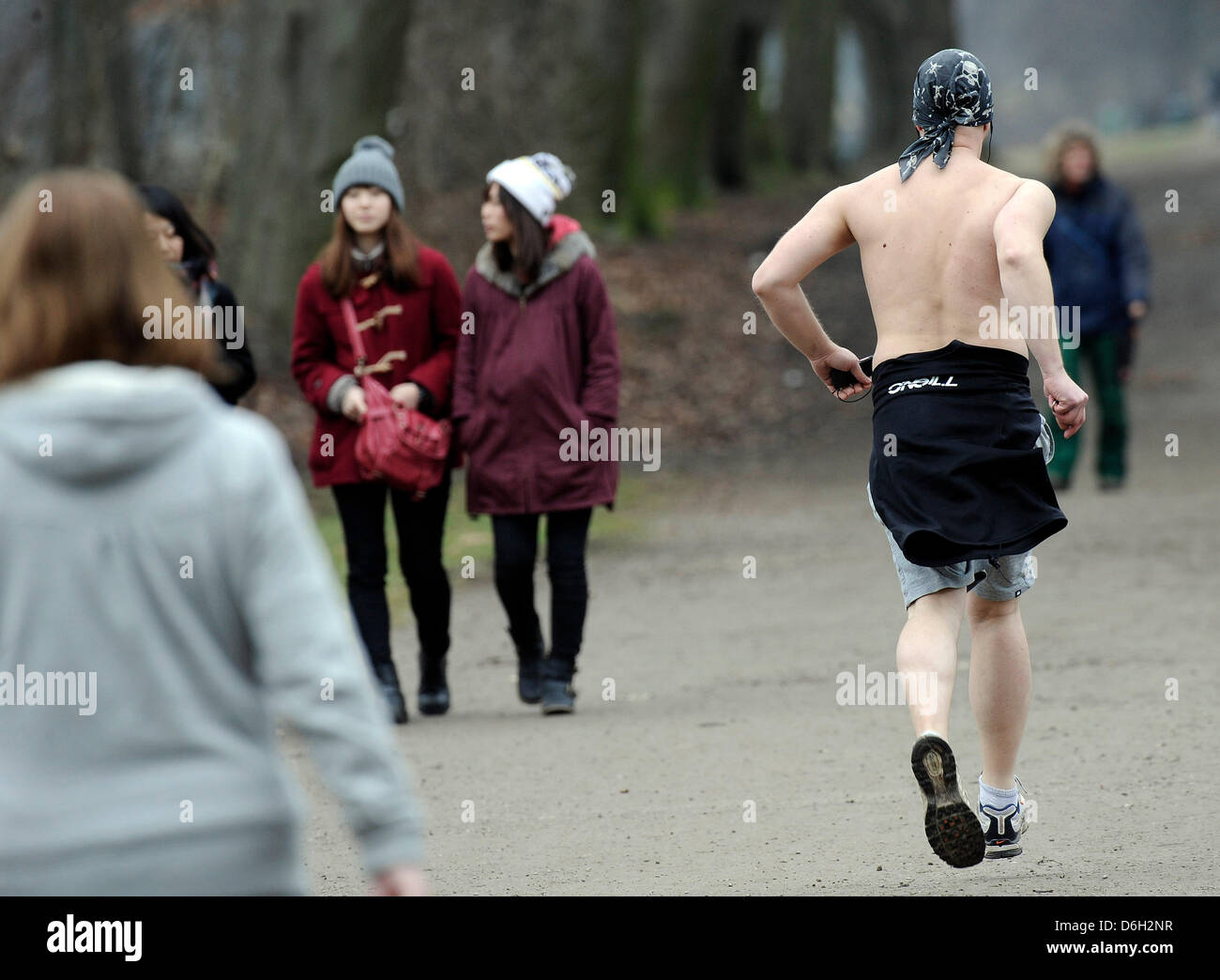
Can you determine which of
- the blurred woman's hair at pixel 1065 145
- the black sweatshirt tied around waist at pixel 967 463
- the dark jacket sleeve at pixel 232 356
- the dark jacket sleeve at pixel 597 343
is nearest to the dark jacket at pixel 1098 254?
the blurred woman's hair at pixel 1065 145

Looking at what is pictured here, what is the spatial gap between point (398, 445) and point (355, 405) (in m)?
0.24

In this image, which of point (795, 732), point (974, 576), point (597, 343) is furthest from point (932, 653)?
point (597, 343)

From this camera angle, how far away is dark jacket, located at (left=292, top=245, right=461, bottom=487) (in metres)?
7.58

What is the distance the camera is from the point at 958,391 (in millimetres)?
4992

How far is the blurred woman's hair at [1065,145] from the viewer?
1238cm

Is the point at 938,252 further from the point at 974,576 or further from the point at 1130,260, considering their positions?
the point at 1130,260

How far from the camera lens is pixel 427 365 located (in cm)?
775

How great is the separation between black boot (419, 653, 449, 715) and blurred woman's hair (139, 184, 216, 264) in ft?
6.15

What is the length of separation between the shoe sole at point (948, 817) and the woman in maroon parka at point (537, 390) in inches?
125

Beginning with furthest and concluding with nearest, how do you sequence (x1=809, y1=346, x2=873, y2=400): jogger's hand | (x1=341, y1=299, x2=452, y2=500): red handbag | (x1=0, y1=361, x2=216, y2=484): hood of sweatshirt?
(x1=341, y1=299, x2=452, y2=500): red handbag
(x1=809, y1=346, x2=873, y2=400): jogger's hand
(x1=0, y1=361, x2=216, y2=484): hood of sweatshirt

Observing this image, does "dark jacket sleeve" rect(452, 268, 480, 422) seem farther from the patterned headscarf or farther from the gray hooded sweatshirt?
the gray hooded sweatshirt

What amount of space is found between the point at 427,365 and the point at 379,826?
519 centimetres

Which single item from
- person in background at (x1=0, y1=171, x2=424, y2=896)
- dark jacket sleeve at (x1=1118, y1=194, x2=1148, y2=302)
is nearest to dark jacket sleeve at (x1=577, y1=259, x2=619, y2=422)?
person in background at (x1=0, y1=171, x2=424, y2=896)

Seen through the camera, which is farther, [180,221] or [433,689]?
[433,689]
